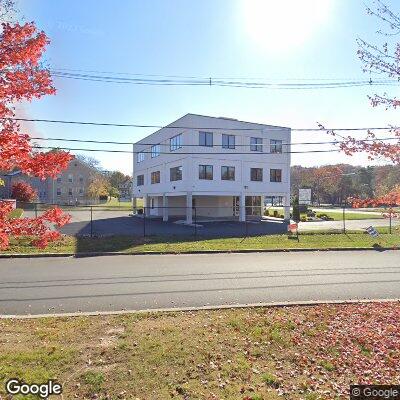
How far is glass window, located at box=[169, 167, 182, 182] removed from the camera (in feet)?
109

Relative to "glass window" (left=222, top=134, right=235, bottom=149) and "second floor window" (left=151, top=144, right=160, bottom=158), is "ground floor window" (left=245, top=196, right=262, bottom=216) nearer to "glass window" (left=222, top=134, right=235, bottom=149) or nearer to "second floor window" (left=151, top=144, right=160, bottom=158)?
"glass window" (left=222, top=134, right=235, bottom=149)

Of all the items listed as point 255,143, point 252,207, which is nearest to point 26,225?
point 255,143

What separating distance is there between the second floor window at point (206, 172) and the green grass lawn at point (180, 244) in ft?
41.2

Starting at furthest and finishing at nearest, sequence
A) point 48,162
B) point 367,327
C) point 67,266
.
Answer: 1. point 67,266
2. point 367,327
3. point 48,162

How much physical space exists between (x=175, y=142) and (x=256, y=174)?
8698mm

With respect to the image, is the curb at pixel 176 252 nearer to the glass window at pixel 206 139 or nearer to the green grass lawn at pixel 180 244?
the green grass lawn at pixel 180 244

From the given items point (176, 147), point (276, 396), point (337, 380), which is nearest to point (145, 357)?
point (276, 396)

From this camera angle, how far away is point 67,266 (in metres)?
12.3

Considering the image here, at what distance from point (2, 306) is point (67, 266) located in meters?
4.91

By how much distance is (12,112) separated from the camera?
14.7 ft

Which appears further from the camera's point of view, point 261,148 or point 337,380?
point 261,148

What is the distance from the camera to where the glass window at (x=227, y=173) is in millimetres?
33272

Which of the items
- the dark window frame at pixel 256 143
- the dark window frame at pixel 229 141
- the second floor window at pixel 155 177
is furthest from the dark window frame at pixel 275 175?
the second floor window at pixel 155 177

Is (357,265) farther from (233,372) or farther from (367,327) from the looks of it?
(233,372)
